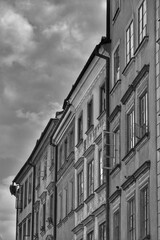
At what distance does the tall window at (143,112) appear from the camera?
2967 centimetres

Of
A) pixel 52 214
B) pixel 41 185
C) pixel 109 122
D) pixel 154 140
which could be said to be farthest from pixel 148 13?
pixel 41 185

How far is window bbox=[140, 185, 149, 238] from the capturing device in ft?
94.1

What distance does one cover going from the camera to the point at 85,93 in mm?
41375

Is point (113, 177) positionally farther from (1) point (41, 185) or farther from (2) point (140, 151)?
(1) point (41, 185)

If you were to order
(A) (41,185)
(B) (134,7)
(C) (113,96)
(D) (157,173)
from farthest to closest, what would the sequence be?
(A) (41,185)
(C) (113,96)
(B) (134,7)
(D) (157,173)

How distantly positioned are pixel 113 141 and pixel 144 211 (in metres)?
6.02

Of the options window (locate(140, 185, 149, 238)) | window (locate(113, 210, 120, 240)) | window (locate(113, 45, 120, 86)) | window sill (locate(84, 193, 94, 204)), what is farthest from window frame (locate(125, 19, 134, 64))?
window sill (locate(84, 193, 94, 204))

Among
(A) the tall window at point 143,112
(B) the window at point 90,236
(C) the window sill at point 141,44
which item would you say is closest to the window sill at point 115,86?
(C) the window sill at point 141,44

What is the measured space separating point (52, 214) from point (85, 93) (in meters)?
11.3

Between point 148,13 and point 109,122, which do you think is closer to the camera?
point 148,13

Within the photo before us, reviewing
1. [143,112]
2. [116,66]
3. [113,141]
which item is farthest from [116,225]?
[116,66]

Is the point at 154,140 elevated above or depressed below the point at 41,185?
below

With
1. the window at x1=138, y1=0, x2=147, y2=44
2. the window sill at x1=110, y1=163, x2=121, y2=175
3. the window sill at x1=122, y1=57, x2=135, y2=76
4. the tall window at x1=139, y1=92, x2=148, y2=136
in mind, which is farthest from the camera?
the window sill at x1=110, y1=163, x2=121, y2=175

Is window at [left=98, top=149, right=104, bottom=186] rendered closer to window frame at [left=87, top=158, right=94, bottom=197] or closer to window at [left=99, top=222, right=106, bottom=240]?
window frame at [left=87, top=158, right=94, bottom=197]
